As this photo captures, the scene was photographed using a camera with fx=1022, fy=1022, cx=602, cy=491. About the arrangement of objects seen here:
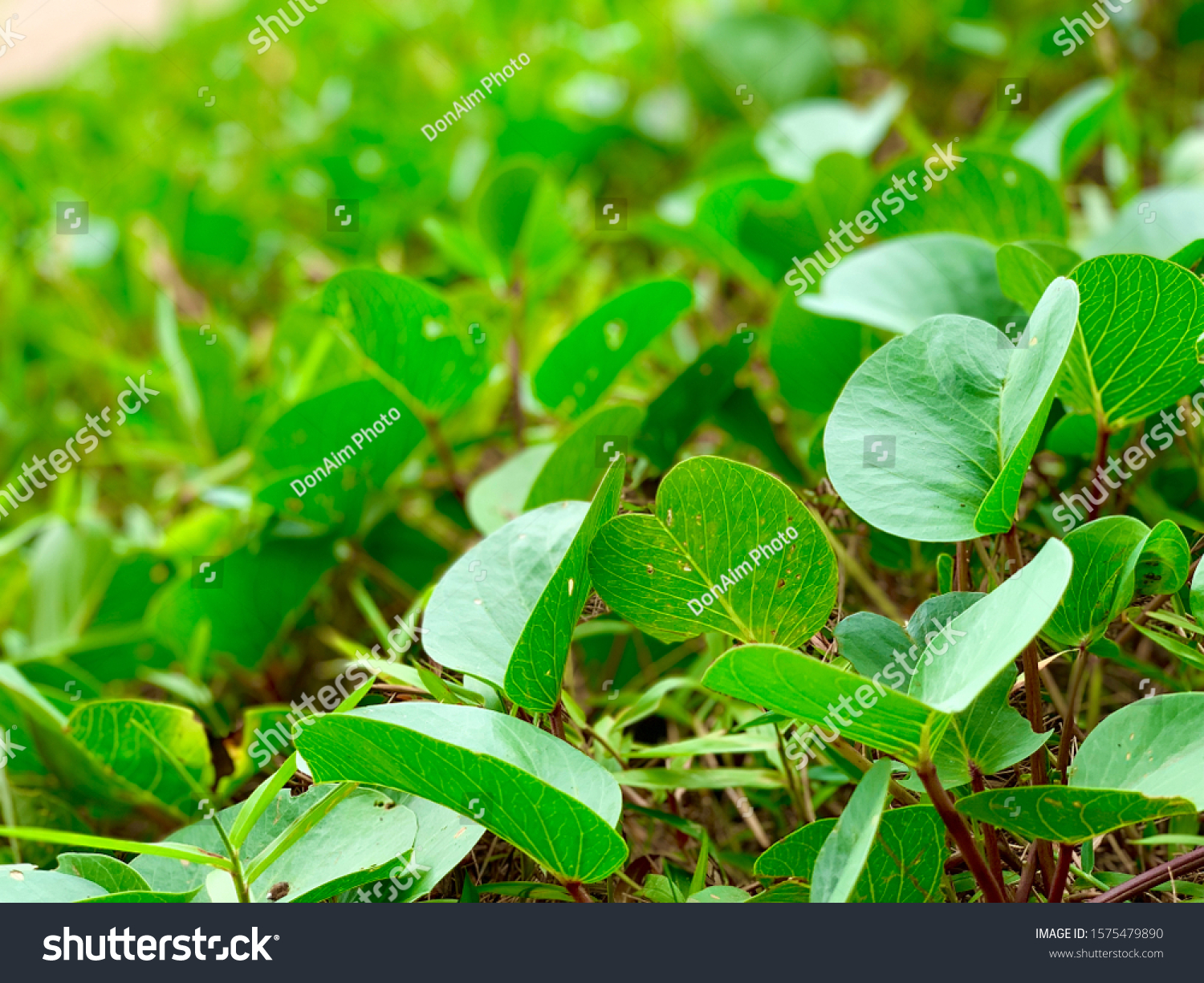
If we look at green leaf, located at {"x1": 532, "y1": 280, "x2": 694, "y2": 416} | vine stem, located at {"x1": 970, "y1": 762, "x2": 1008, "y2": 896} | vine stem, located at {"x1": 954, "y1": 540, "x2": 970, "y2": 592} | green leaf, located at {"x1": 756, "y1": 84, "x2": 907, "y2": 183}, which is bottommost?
vine stem, located at {"x1": 970, "y1": 762, "x2": 1008, "y2": 896}

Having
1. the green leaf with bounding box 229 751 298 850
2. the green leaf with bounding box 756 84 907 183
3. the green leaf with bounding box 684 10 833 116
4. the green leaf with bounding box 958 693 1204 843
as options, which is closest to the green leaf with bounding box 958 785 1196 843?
the green leaf with bounding box 958 693 1204 843

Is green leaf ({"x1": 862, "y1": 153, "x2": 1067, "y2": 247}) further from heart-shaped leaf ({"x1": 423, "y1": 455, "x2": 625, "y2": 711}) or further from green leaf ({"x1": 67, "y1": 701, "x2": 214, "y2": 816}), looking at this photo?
green leaf ({"x1": 67, "y1": 701, "x2": 214, "y2": 816})

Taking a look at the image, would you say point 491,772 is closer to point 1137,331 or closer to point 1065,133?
point 1137,331

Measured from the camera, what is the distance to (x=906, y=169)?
65cm

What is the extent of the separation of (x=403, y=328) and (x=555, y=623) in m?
0.27

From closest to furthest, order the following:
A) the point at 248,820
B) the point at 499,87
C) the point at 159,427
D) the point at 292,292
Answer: the point at 248,820
the point at 159,427
the point at 292,292
the point at 499,87

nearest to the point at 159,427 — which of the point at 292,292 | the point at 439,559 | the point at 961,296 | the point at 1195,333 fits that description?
the point at 292,292

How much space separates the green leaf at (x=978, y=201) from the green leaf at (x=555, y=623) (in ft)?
1.21

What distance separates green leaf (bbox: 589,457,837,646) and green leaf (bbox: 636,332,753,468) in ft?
0.67

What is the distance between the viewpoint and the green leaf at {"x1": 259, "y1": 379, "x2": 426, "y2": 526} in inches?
24.0

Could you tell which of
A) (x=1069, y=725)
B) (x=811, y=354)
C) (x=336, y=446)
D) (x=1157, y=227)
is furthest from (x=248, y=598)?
(x=1157, y=227)

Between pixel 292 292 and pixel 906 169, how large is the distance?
2.06 ft

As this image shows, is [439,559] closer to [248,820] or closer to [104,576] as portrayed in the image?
[104,576]

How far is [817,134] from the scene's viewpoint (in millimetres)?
901
